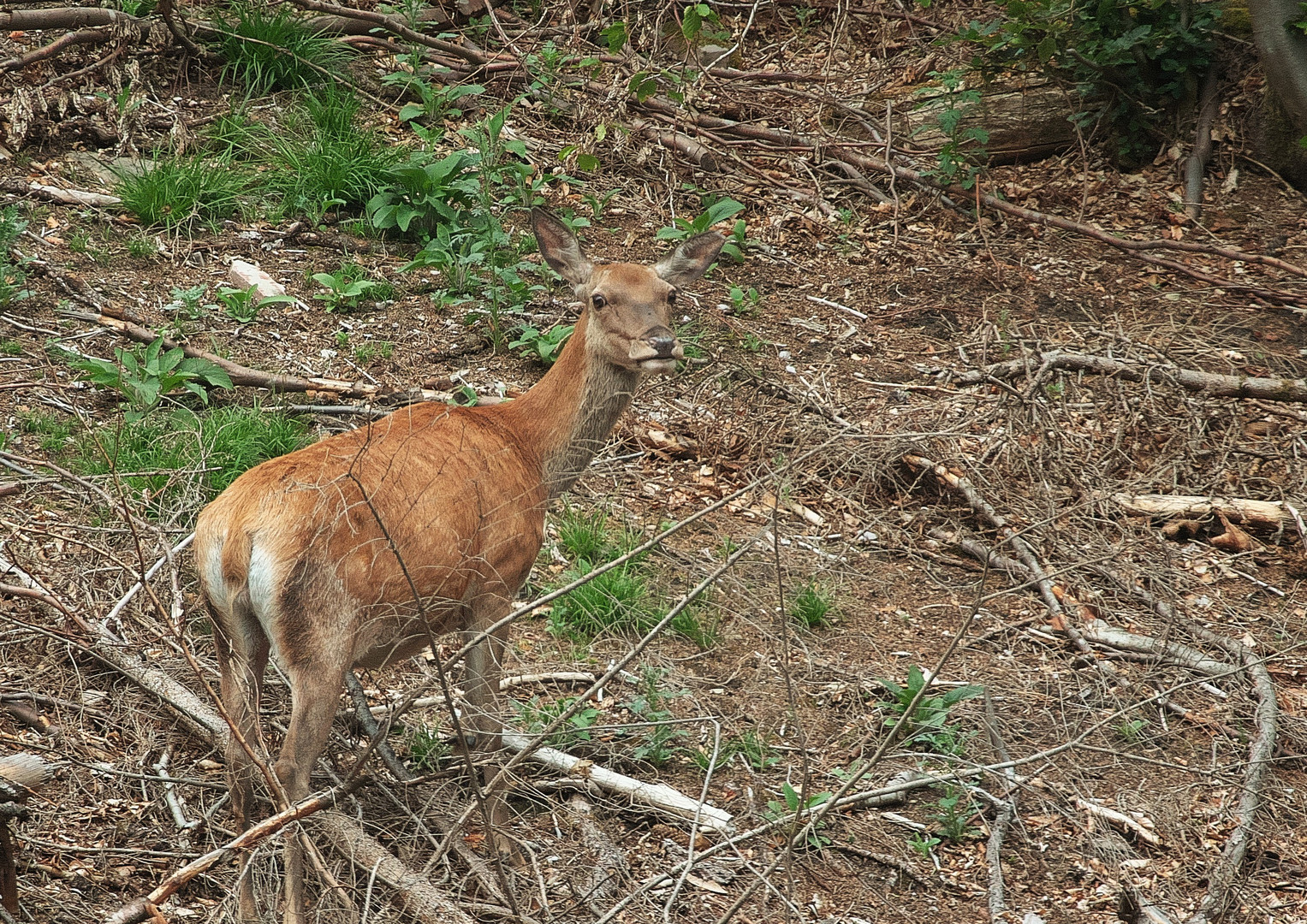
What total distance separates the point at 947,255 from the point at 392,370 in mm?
3904

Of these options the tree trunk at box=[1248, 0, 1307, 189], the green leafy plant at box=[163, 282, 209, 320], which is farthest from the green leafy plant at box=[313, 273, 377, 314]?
the tree trunk at box=[1248, 0, 1307, 189]

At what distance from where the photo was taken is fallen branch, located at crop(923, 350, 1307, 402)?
673cm

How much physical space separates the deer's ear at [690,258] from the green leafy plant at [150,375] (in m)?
2.23

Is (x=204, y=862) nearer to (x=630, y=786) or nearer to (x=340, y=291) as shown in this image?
(x=630, y=786)

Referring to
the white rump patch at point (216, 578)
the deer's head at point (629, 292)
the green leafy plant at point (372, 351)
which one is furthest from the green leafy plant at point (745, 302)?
the white rump patch at point (216, 578)

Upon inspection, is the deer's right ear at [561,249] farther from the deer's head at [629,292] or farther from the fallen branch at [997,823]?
the fallen branch at [997,823]

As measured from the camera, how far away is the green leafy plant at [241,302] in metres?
6.95

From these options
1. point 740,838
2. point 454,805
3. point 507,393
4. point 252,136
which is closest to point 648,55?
point 252,136

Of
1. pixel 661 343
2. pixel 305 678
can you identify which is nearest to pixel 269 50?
pixel 661 343

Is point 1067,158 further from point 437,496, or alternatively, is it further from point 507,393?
point 437,496

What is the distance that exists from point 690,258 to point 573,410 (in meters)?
1.04

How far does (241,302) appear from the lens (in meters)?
6.95

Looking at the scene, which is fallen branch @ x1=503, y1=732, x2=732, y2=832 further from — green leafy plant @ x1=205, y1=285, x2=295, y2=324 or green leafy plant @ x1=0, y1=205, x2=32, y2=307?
green leafy plant @ x1=0, y1=205, x2=32, y2=307

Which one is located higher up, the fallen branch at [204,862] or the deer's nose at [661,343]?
the deer's nose at [661,343]
